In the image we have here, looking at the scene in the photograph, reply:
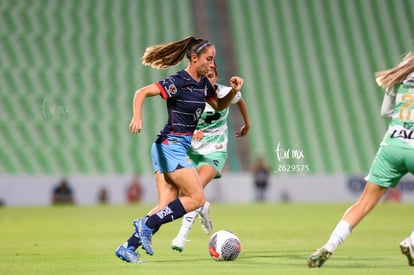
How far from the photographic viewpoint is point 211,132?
38.4 ft

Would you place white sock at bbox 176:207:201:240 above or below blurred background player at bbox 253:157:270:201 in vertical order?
above

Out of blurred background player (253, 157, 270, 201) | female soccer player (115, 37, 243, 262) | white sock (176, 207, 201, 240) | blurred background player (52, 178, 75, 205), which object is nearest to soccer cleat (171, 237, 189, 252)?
white sock (176, 207, 201, 240)

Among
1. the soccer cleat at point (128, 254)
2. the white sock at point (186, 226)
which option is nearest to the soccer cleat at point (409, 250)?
the white sock at point (186, 226)

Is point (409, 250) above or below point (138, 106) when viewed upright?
below

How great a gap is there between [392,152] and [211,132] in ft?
13.3

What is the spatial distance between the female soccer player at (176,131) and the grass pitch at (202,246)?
0.43 m

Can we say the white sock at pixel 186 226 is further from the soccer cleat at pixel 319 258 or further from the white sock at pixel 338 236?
the white sock at pixel 338 236

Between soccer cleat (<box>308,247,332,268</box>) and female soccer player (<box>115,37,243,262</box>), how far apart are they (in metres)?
1.38

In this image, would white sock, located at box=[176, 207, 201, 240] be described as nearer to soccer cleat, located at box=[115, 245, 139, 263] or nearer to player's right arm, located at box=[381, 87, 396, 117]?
Result: soccer cleat, located at box=[115, 245, 139, 263]

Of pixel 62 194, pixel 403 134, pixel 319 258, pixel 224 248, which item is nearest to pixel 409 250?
pixel 319 258

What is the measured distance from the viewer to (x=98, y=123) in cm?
3081

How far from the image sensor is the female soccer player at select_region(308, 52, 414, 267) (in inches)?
314

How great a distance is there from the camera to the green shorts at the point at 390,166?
7.94 metres

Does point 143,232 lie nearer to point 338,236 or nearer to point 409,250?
point 338,236
